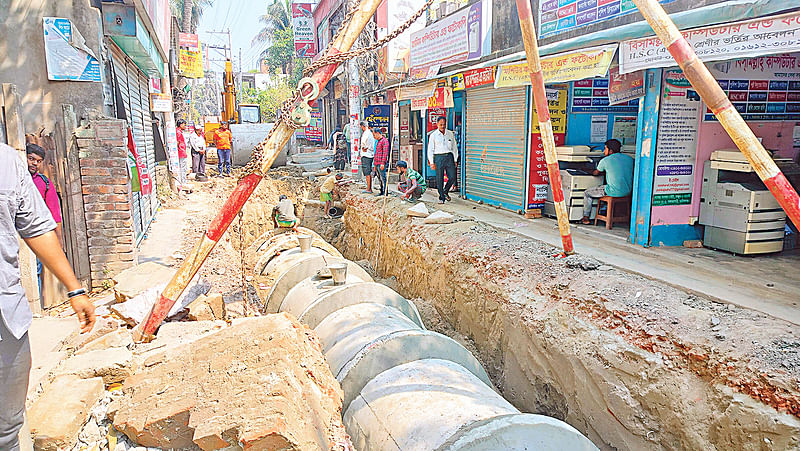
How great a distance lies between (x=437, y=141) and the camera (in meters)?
11.1

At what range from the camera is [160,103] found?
12.8 metres

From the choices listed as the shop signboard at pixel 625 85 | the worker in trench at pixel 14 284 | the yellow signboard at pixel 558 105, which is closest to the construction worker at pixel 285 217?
the yellow signboard at pixel 558 105

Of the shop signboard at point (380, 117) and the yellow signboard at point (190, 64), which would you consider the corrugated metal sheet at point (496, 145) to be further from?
the yellow signboard at point (190, 64)

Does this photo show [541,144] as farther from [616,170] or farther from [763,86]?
[763,86]

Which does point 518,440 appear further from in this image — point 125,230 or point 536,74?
point 125,230

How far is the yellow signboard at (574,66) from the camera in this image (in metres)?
6.34

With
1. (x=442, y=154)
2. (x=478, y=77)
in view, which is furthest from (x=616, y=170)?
(x=442, y=154)

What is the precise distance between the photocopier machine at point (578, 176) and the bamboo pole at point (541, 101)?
97.0 inches

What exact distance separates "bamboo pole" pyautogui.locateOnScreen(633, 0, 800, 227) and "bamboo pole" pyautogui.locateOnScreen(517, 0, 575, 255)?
1.56 metres

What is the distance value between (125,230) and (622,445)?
5.72 metres

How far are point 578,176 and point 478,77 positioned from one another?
106 inches

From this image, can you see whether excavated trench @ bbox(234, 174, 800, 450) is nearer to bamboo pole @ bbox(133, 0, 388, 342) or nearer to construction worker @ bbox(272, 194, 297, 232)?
bamboo pole @ bbox(133, 0, 388, 342)

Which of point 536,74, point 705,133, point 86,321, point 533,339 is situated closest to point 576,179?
point 705,133

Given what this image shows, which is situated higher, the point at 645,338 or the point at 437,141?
the point at 437,141
